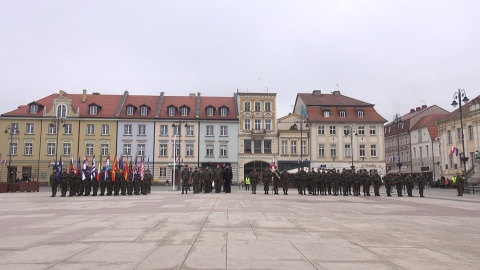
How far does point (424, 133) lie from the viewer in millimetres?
69562

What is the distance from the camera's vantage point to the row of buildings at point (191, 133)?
58.2m

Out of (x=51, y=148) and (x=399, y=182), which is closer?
(x=399, y=182)

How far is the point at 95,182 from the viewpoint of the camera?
26.8 meters

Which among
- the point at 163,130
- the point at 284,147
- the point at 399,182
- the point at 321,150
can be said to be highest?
the point at 163,130

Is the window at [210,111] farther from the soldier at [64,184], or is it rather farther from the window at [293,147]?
the soldier at [64,184]

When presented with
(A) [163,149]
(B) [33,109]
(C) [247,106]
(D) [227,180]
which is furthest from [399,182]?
(B) [33,109]

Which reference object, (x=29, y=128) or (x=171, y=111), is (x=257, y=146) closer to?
(x=171, y=111)

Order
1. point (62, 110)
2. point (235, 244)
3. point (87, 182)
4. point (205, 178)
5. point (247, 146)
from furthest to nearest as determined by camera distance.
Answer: point (247, 146) → point (62, 110) → point (205, 178) → point (87, 182) → point (235, 244)

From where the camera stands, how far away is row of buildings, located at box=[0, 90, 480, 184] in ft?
191

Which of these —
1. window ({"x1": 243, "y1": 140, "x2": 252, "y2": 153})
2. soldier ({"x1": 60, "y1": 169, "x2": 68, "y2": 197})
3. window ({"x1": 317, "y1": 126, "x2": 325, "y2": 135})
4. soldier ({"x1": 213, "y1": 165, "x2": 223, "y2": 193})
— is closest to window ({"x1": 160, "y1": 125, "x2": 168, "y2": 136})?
window ({"x1": 243, "y1": 140, "x2": 252, "y2": 153})

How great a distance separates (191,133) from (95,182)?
111 ft

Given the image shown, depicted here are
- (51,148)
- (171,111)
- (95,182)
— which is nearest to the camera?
(95,182)

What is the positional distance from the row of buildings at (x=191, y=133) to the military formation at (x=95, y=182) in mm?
28102

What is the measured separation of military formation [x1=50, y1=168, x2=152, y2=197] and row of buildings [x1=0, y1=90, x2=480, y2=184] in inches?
1106
